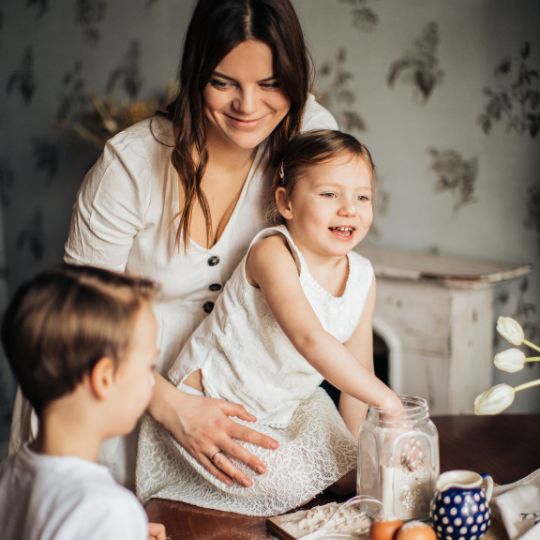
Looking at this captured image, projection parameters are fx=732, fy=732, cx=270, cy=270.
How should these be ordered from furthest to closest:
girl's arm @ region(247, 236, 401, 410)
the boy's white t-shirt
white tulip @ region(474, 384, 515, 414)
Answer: girl's arm @ region(247, 236, 401, 410), white tulip @ region(474, 384, 515, 414), the boy's white t-shirt

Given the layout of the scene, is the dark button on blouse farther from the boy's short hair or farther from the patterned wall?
the patterned wall

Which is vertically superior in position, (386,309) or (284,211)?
(284,211)

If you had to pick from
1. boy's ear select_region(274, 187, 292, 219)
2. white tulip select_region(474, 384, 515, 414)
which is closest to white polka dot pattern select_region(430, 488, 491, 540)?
white tulip select_region(474, 384, 515, 414)

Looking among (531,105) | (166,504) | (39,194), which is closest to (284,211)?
(166,504)

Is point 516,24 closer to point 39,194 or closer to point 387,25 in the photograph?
point 387,25

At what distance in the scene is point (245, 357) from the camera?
4.55ft

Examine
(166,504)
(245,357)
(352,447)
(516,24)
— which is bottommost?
(166,504)

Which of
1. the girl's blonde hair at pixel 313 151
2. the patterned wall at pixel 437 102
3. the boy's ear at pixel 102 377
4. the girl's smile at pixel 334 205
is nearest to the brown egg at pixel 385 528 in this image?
the boy's ear at pixel 102 377

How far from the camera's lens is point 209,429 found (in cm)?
129

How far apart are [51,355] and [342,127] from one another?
6.50 ft

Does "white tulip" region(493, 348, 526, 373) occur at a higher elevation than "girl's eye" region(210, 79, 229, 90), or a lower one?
lower

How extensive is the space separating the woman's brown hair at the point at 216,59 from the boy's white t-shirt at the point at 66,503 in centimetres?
69

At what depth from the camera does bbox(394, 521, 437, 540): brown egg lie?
0.94 meters

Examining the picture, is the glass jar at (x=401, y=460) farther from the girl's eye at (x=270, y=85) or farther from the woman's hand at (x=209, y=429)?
the girl's eye at (x=270, y=85)
